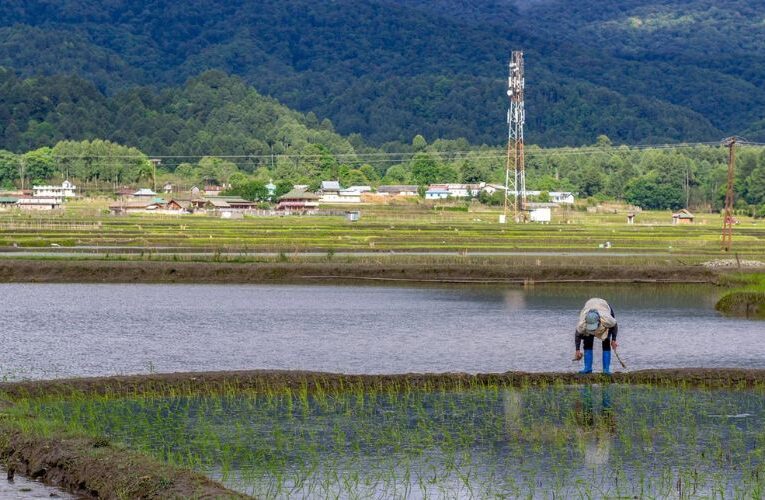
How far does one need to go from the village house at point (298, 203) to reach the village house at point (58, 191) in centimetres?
2723

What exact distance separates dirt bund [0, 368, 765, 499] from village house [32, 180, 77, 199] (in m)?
127

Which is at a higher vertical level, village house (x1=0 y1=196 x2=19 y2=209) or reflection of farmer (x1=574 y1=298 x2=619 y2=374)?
reflection of farmer (x1=574 y1=298 x2=619 y2=374)

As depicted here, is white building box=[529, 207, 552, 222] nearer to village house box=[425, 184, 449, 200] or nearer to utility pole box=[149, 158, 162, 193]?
A: village house box=[425, 184, 449, 200]

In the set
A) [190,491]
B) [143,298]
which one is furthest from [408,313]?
[190,491]

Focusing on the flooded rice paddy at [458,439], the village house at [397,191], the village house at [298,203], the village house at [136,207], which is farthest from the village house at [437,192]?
the flooded rice paddy at [458,439]

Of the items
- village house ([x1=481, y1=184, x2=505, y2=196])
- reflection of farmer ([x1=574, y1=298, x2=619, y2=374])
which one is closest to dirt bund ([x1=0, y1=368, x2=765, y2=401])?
reflection of farmer ([x1=574, y1=298, x2=619, y2=374])

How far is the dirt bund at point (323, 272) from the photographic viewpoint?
46.6 meters

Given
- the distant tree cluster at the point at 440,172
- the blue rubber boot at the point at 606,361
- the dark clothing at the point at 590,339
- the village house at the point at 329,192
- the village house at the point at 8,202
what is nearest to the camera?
the dark clothing at the point at 590,339

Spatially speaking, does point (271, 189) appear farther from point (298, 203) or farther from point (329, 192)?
point (298, 203)

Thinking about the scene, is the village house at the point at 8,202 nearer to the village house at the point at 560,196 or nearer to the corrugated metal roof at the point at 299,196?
the corrugated metal roof at the point at 299,196

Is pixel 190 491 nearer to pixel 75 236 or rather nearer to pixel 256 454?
pixel 256 454

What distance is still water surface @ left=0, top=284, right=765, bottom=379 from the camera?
24438 mm

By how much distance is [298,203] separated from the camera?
132750 millimetres

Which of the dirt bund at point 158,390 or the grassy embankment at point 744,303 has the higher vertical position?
the dirt bund at point 158,390
